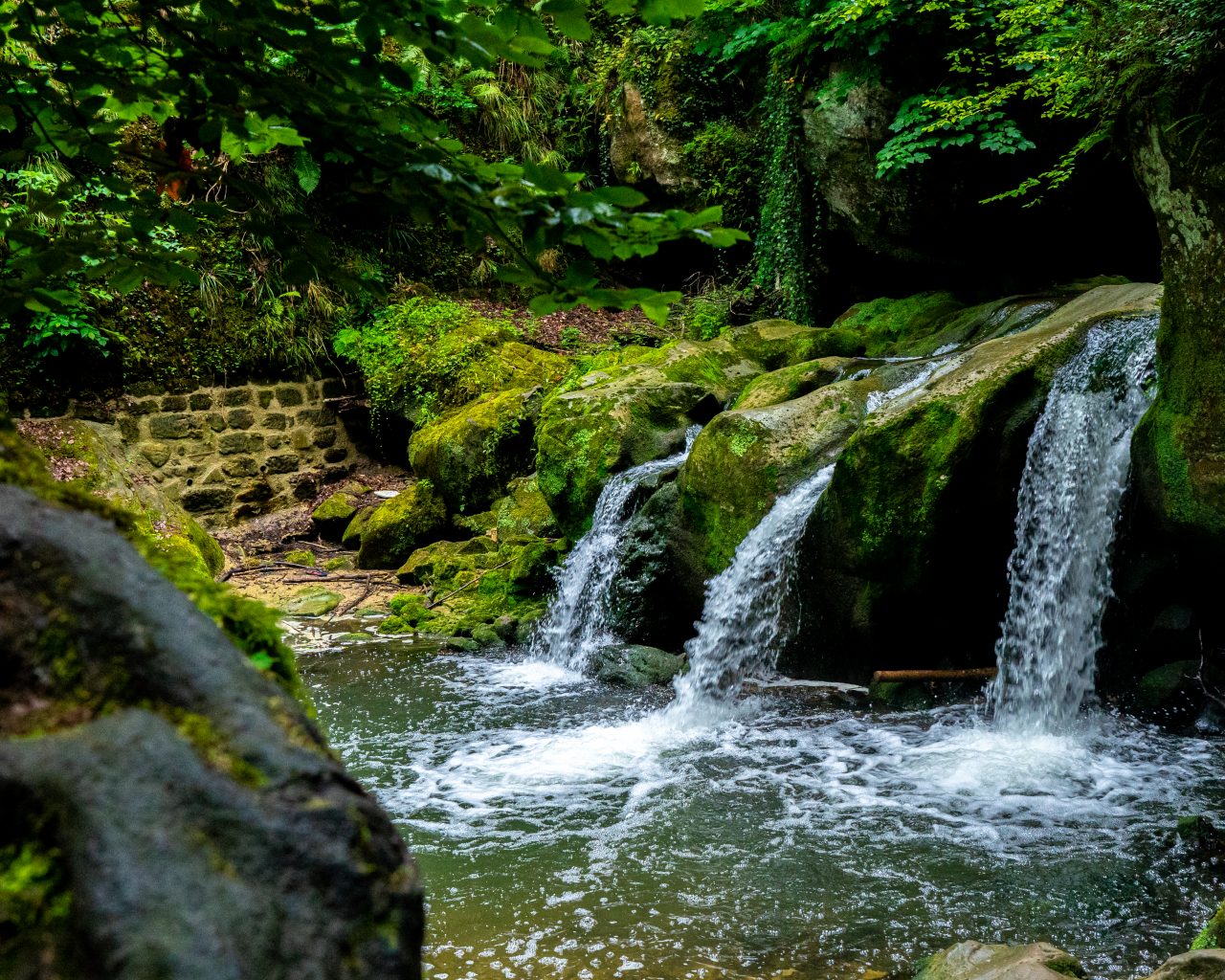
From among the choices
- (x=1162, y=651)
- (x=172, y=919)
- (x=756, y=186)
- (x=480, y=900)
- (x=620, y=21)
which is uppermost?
(x=620, y=21)

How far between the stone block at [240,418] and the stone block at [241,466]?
0.38m

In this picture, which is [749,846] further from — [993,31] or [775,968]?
[993,31]

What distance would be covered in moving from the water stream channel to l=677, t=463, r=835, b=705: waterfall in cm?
2

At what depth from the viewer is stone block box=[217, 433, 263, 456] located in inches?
440

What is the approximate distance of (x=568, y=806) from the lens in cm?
472

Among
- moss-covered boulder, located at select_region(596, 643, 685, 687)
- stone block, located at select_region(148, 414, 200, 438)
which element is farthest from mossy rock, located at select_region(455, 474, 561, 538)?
stone block, located at select_region(148, 414, 200, 438)

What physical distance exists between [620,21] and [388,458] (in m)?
7.29

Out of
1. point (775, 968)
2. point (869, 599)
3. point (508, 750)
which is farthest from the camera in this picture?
point (869, 599)

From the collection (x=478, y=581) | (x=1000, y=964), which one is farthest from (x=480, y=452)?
(x=1000, y=964)

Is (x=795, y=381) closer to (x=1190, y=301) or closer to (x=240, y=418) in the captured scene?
(x=1190, y=301)

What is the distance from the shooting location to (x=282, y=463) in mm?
11617

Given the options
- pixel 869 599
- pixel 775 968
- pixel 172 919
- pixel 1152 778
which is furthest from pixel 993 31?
pixel 172 919

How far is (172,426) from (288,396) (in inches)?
55.7

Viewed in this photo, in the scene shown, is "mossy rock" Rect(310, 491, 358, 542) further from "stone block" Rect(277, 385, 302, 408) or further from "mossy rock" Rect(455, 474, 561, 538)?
"mossy rock" Rect(455, 474, 561, 538)
